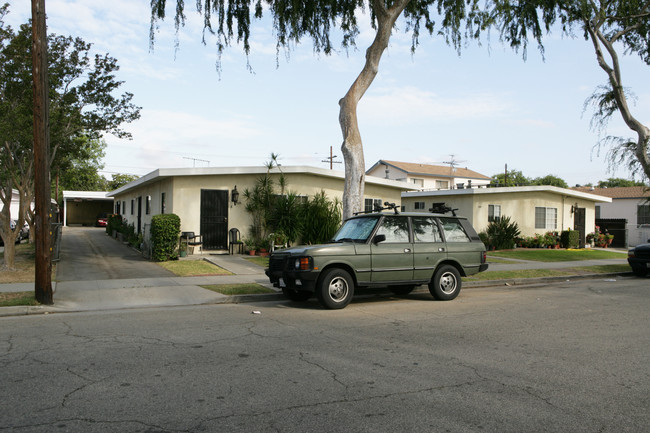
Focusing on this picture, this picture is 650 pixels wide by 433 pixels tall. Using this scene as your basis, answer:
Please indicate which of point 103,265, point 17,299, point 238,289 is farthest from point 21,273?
point 238,289

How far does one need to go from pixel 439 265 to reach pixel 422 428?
23.3 ft

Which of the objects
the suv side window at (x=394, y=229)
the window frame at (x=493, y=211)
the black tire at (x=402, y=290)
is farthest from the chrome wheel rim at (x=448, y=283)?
the window frame at (x=493, y=211)

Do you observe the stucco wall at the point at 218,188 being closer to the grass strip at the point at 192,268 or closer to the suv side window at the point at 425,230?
the grass strip at the point at 192,268

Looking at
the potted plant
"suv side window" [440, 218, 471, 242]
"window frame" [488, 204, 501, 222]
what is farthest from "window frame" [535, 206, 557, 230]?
"suv side window" [440, 218, 471, 242]

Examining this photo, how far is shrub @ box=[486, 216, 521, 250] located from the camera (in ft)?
83.8

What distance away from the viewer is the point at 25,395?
454cm

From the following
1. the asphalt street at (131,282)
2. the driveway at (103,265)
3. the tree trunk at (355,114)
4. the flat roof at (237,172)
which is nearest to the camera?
the asphalt street at (131,282)

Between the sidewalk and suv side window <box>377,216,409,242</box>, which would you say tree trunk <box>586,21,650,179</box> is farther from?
suv side window <box>377,216,409,242</box>

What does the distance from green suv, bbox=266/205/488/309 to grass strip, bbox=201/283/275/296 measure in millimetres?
965

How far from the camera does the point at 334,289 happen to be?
31.1 feet

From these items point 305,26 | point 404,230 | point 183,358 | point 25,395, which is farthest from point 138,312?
point 305,26

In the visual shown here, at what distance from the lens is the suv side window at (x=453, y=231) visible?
1100 centimetres

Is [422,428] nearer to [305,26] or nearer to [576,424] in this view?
[576,424]

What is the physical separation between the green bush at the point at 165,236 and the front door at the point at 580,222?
77.7 feet
